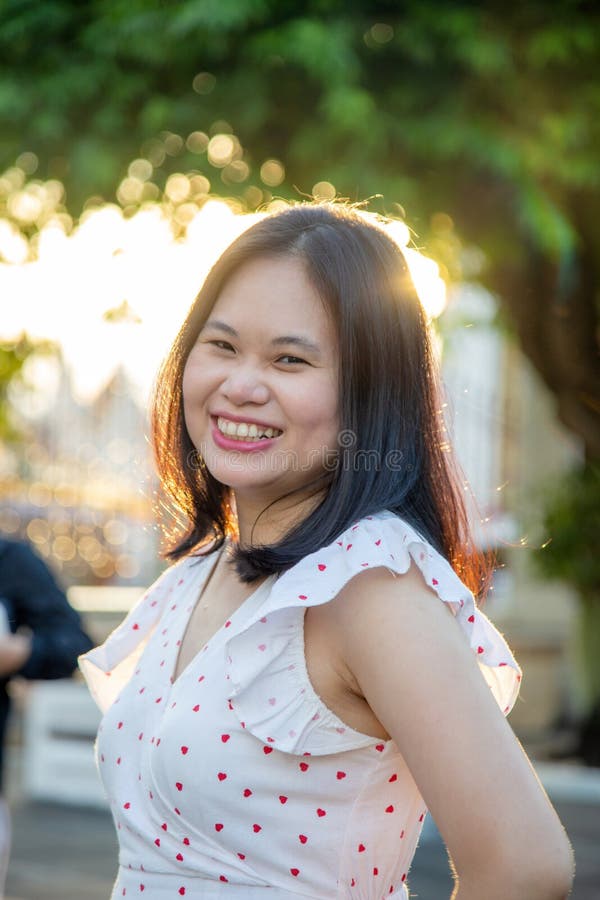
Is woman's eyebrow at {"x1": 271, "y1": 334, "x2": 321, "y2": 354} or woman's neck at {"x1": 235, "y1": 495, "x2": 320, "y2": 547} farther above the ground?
woman's eyebrow at {"x1": 271, "y1": 334, "x2": 321, "y2": 354}

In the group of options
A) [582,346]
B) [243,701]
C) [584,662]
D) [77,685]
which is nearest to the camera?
[243,701]

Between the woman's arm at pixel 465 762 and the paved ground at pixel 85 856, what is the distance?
3716 millimetres

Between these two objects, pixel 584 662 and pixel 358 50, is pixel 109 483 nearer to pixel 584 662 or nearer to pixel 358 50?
pixel 584 662

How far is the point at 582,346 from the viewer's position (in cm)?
730

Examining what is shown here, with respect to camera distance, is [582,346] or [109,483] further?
[109,483]

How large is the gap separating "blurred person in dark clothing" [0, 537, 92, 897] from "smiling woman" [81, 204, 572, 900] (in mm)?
1556

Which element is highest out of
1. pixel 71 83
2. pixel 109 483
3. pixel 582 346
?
pixel 71 83

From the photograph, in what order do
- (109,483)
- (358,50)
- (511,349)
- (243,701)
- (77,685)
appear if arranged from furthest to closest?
(109,483) → (511,349) → (77,685) → (358,50) → (243,701)

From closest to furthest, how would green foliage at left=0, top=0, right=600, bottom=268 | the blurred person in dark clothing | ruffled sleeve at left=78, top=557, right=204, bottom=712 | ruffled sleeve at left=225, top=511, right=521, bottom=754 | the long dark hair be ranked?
1. ruffled sleeve at left=225, top=511, right=521, bottom=754
2. the long dark hair
3. ruffled sleeve at left=78, top=557, right=204, bottom=712
4. the blurred person in dark clothing
5. green foliage at left=0, top=0, right=600, bottom=268

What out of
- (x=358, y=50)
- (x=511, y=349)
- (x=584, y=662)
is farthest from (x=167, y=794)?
(x=511, y=349)

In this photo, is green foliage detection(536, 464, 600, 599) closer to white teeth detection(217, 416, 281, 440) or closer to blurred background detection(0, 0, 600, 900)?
blurred background detection(0, 0, 600, 900)

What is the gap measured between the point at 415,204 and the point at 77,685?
403 cm

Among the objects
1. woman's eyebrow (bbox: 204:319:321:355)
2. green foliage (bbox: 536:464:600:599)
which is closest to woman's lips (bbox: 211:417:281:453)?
woman's eyebrow (bbox: 204:319:321:355)

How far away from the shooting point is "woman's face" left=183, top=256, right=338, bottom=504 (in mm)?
1567
